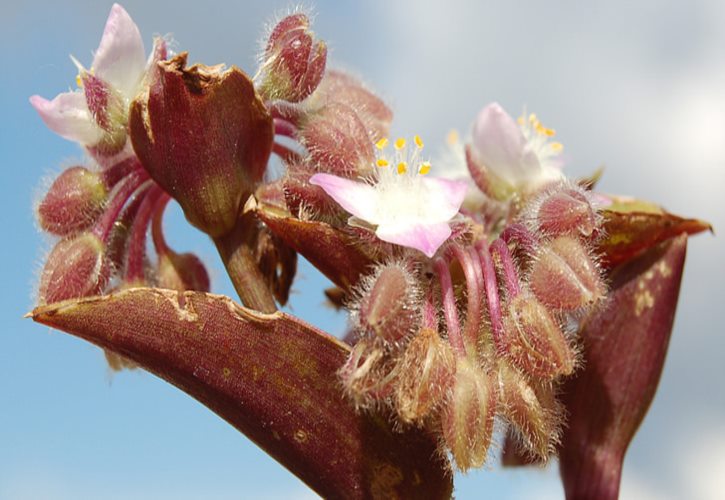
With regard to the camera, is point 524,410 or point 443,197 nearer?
point 524,410

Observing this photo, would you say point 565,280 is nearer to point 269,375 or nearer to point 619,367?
point 269,375

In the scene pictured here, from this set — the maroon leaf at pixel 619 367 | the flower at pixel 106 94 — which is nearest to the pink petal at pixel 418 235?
the flower at pixel 106 94

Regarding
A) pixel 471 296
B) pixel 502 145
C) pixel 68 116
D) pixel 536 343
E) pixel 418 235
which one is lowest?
pixel 536 343

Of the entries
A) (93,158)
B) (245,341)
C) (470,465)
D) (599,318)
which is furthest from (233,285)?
(599,318)

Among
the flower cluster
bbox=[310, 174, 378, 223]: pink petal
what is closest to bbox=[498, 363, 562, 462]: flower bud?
the flower cluster

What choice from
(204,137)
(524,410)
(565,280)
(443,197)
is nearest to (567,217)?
(565,280)

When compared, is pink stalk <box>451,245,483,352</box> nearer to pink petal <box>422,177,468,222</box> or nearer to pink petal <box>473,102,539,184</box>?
pink petal <box>422,177,468,222</box>

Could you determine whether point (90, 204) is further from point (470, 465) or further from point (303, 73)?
point (470, 465)
